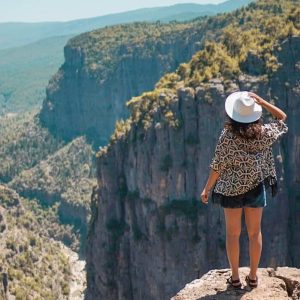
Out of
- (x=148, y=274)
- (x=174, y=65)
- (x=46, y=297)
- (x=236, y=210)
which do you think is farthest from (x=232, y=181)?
(x=174, y=65)

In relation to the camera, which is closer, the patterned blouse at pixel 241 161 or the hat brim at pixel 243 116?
the hat brim at pixel 243 116

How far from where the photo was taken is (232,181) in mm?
13641

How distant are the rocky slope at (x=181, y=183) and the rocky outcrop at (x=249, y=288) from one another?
33.0 m

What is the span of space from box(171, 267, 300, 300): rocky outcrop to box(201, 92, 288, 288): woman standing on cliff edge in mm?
282

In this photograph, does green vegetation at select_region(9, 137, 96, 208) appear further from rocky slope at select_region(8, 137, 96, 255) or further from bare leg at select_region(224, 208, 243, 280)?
bare leg at select_region(224, 208, 243, 280)

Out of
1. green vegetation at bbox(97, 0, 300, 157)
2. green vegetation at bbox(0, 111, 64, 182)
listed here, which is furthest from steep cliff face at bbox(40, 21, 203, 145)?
green vegetation at bbox(97, 0, 300, 157)

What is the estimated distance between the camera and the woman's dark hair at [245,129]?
13227 mm

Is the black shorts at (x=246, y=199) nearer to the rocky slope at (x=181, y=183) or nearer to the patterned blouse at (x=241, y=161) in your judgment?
the patterned blouse at (x=241, y=161)

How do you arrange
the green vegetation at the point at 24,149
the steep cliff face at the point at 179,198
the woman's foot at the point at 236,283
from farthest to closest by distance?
1. the green vegetation at the point at 24,149
2. the steep cliff face at the point at 179,198
3. the woman's foot at the point at 236,283

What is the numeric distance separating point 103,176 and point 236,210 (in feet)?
181

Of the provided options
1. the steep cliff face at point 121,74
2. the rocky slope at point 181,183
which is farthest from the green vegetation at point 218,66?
the steep cliff face at point 121,74

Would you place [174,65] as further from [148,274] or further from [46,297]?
[148,274]

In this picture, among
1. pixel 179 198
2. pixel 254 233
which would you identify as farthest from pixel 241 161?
pixel 179 198

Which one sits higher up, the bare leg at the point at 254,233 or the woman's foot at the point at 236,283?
the bare leg at the point at 254,233
